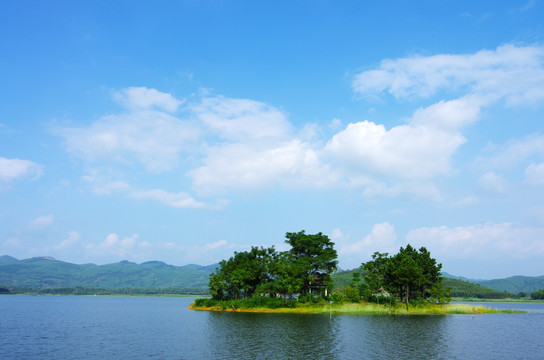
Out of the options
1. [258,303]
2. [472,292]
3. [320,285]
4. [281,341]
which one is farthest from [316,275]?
[472,292]

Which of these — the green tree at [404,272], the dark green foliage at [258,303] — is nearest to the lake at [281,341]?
the green tree at [404,272]

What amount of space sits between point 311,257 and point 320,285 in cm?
681

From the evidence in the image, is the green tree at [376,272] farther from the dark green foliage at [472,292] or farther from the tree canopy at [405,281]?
the dark green foliage at [472,292]

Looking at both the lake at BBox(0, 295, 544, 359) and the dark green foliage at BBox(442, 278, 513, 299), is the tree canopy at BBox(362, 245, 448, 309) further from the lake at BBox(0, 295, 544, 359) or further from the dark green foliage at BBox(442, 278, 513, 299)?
the dark green foliage at BBox(442, 278, 513, 299)

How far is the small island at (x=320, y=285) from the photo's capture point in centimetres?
7375

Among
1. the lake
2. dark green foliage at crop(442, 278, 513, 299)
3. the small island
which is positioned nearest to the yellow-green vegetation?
the small island

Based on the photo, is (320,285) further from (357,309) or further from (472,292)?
(472,292)

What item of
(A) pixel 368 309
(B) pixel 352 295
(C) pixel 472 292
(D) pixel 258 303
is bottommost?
(C) pixel 472 292

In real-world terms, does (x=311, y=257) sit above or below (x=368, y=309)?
above

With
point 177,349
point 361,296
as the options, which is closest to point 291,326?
point 177,349

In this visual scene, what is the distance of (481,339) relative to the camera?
4197 cm

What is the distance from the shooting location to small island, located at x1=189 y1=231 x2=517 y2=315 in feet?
242

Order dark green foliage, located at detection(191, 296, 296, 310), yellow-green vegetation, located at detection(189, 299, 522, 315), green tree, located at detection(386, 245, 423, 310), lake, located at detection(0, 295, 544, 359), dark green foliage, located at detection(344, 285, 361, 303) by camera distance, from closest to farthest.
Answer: lake, located at detection(0, 295, 544, 359) → green tree, located at detection(386, 245, 423, 310) → yellow-green vegetation, located at detection(189, 299, 522, 315) → dark green foliage, located at detection(344, 285, 361, 303) → dark green foliage, located at detection(191, 296, 296, 310)

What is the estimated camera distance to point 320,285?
85062mm
